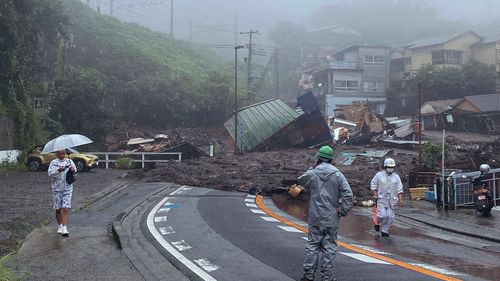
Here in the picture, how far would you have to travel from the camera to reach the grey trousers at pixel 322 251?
5.90 m

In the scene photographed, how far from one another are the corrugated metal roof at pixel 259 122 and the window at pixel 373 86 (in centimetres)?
2655

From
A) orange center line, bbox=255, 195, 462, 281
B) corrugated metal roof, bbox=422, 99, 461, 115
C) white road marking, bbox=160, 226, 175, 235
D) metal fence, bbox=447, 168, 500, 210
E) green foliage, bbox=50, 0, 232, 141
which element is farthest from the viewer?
corrugated metal roof, bbox=422, 99, 461, 115

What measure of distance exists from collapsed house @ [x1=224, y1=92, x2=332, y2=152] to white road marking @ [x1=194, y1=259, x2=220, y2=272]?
97.3 feet

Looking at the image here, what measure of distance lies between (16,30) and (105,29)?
145ft

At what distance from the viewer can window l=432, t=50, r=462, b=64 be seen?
198 feet

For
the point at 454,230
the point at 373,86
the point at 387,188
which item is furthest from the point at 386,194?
the point at 373,86

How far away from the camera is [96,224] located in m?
10.3

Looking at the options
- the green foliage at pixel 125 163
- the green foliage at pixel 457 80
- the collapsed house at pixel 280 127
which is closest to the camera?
the green foliage at pixel 125 163

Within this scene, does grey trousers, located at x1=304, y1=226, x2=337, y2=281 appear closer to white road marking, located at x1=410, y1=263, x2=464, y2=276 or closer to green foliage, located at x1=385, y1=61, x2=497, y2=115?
white road marking, located at x1=410, y1=263, x2=464, y2=276

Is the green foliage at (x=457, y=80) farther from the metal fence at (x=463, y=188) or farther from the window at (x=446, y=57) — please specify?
the metal fence at (x=463, y=188)

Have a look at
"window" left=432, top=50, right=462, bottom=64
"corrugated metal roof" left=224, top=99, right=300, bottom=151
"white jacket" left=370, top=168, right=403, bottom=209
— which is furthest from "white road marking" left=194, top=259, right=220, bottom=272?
"window" left=432, top=50, right=462, bottom=64

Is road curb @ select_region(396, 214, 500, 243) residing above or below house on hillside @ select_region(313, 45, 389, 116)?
below

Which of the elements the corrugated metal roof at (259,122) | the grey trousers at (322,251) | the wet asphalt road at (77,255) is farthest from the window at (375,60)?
the grey trousers at (322,251)

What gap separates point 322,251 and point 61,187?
210 inches
